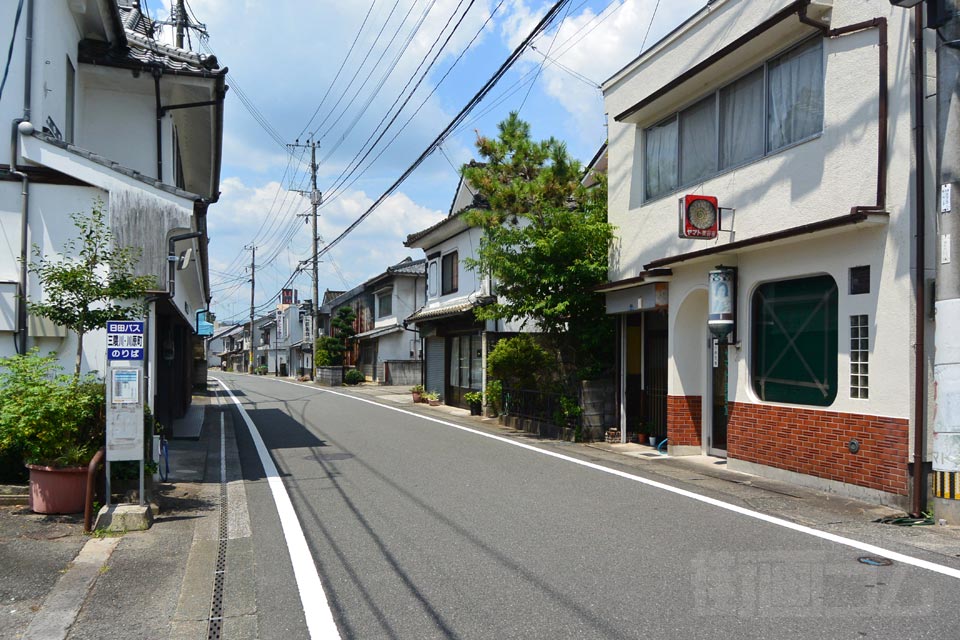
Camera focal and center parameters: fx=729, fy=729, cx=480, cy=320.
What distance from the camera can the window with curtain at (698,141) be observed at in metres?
11.8

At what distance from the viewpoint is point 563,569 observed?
5926 millimetres

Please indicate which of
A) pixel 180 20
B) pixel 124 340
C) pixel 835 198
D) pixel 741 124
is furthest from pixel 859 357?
pixel 180 20

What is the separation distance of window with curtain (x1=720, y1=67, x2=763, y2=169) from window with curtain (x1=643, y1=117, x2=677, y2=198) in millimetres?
1378

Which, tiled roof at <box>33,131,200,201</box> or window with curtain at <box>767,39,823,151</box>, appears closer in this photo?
tiled roof at <box>33,131,200,201</box>

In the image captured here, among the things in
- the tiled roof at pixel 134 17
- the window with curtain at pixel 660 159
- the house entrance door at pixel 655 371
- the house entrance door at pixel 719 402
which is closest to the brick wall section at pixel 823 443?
the house entrance door at pixel 719 402

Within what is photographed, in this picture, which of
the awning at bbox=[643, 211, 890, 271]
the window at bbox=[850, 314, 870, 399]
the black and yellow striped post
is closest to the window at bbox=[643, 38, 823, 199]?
the awning at bbox=[643, 211, 890, 271]

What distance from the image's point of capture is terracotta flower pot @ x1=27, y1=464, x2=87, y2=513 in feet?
25.6

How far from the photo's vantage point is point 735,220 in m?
10.9

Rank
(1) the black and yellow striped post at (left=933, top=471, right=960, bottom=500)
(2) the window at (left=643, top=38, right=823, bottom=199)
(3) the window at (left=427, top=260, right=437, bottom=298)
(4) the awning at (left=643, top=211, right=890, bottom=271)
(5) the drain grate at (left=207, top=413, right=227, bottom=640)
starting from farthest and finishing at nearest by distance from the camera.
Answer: (3) the window at (left=427, top=260, right=437, bottom=298), (2) the window at (left=643, top=38, right=823, bottom=199), (4) the awning at (left=643, top=211, right=890, bottom=271), (1) the black and yellow striped post at (left=933, top=471, right=960, bottom=500), (5) the drain grate at (left=207, top=413, right=227, bottom=640)

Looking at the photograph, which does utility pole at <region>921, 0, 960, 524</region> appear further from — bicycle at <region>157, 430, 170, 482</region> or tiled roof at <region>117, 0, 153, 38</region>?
tiled roof at <region>117, 0, 153, 38</region>

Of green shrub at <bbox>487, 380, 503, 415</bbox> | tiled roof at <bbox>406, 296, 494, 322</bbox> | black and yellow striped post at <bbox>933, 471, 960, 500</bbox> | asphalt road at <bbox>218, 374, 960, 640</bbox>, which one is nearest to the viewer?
asphalt road at <bbox>218, 374, 960, 640</bbox>

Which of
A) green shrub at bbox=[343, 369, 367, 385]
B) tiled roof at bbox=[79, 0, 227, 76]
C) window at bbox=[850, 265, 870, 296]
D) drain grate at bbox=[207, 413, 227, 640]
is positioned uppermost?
tiled roof at bbox=[79, 0, 227, 76]

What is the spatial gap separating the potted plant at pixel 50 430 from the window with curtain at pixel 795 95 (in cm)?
935

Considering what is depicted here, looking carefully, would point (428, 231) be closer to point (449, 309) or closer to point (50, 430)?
point (449, 309)
